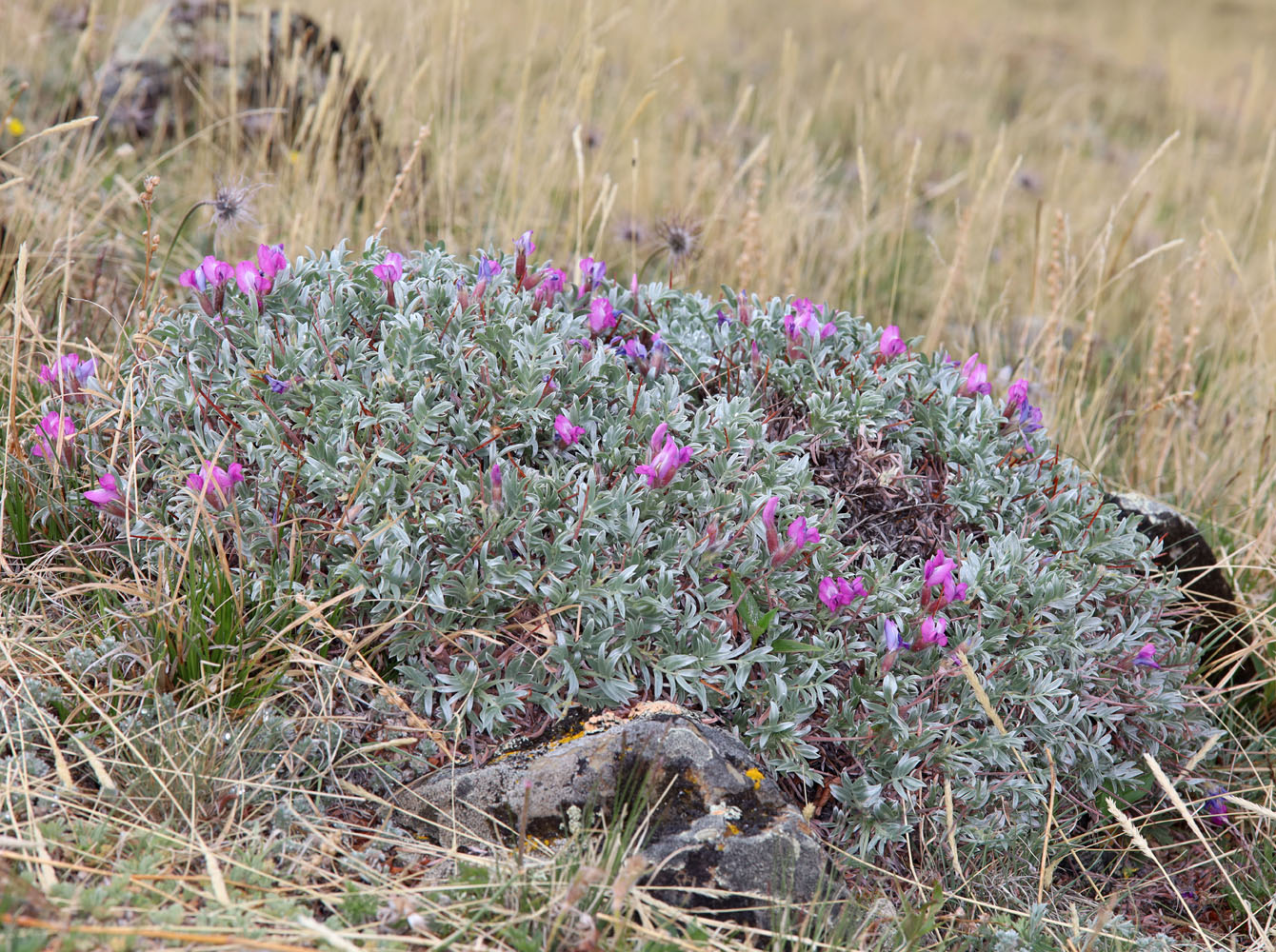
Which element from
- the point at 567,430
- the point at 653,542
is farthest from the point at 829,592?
the point at 567,430

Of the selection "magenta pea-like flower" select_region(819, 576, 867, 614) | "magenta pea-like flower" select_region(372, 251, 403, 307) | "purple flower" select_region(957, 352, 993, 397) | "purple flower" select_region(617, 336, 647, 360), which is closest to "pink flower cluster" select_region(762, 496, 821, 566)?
"magenta pea-like flower" select_region(819, 576, 867, 614)

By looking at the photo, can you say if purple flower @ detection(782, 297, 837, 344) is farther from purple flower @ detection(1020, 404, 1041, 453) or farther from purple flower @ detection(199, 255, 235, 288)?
purple flower @ detection(199, 255, 235, 288)

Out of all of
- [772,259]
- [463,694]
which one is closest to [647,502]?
[463,694]

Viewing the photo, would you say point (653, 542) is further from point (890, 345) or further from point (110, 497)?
point (110, 497)

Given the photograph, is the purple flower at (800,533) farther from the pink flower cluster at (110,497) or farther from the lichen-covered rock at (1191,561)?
the pink flower cluster at (110,497)

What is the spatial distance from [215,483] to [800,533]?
1.38 m

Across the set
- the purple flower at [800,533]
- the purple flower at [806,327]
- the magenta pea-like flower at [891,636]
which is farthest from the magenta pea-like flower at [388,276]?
the magenta pea-like flower at [891,636]

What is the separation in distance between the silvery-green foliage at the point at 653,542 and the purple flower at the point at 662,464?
Result: 53 mm

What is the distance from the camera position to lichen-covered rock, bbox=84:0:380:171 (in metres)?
5.23

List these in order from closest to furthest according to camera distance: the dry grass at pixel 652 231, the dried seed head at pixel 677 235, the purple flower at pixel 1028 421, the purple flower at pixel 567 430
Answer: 1. the dry grass at pixel 652 231
2. the purple flower at pixel 567 430
3. the purple flower at pixel 1028 421
4. the dried seed head at pixel 677 235

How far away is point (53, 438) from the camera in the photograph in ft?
8.46

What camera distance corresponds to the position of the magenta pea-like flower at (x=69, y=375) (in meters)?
2.66

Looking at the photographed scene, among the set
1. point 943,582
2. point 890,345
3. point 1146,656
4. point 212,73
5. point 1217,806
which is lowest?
point 1217,806

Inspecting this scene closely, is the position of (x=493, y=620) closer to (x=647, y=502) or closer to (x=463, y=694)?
(x=463, y=694)
